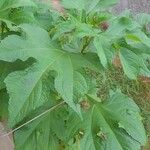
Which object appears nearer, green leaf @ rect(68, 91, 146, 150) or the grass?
green leaf @ rect(68, 91, 146, 150)

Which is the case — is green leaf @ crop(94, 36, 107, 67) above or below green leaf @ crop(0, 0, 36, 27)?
above

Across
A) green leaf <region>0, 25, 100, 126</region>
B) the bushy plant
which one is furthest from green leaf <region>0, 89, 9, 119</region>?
green leaf <region>0, 25, 100, 126</region>

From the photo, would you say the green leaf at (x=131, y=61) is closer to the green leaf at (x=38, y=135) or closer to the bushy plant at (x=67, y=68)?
the bushy plant at (x=67, y=68)

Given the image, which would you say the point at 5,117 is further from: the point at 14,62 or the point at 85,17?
the point at 85,17

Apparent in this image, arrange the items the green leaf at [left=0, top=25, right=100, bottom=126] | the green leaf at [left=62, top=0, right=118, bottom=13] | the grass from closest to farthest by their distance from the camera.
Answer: the green leaf at [left=0, top=25, right=100, bottom=126]
the green leaf at [left=62, top=0, right=118, bottom=13]
the grass

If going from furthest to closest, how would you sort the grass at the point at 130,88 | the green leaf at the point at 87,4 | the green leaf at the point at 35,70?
the grass at the point at 130,88, the green leaf at the point at 87,4, the green leaf at the point at 35,70

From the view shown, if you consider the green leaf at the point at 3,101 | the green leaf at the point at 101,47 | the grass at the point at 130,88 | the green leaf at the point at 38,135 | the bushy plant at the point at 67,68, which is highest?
the green leaf at the point at 101,47

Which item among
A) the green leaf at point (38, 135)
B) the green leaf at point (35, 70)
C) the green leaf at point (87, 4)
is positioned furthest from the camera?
the green leaf at point (38, 135)

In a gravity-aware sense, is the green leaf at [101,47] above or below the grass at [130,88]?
above

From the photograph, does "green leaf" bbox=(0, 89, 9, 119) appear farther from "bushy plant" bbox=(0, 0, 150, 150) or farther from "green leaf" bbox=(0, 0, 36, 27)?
"green leaf" bbox=(0, 0, 36, 27)

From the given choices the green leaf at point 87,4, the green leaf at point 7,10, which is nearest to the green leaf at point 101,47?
the green leaf at point 87,4

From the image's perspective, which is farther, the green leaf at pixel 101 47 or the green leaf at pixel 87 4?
the green leaf at pixel 87 4
